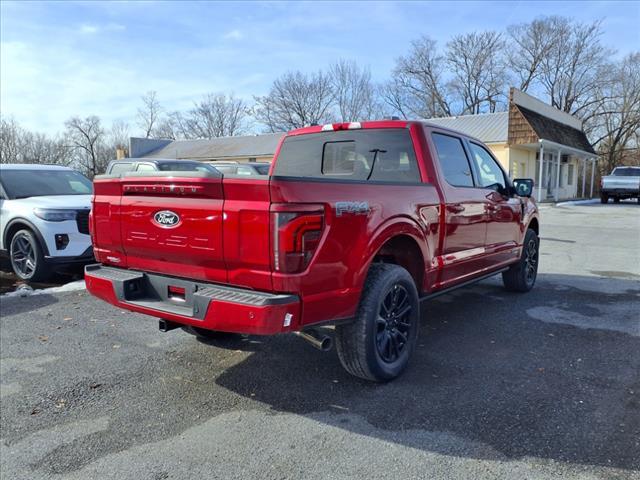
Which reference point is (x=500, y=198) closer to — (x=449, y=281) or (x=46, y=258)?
(x=449, y=281)

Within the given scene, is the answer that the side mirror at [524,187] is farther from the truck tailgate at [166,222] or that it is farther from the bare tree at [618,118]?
the bare tree at [618,118]

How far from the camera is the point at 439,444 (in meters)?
2.85

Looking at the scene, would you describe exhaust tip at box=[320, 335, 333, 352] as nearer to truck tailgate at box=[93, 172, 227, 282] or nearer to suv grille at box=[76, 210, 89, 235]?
truck tailgate at box=[93, 172, 227, 282]

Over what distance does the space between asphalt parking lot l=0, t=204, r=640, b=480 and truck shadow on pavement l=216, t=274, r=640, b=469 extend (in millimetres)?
14

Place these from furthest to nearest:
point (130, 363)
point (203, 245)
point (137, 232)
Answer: point (130, 363) < point (137, 232) < point (203, 245)

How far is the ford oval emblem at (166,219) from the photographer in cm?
321

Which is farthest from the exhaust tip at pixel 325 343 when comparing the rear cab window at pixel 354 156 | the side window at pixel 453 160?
the side window at pixel 453 160

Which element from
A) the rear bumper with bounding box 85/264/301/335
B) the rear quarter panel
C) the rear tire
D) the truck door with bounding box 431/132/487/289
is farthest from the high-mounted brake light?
the rear tire

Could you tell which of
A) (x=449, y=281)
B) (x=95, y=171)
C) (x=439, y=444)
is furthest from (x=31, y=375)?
(x=95, y=171)

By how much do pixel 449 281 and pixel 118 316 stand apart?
11.5 feet

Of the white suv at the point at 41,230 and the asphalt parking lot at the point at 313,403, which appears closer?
the asphalt parking lot at the point at 313,403

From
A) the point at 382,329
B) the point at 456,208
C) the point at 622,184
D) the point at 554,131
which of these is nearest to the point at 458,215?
the point at 456,208

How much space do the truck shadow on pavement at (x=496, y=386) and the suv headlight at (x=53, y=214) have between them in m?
3.87

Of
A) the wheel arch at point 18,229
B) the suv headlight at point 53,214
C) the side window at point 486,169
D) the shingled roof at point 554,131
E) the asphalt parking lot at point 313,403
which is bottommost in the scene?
the asphalt parking lot at point 313,403
